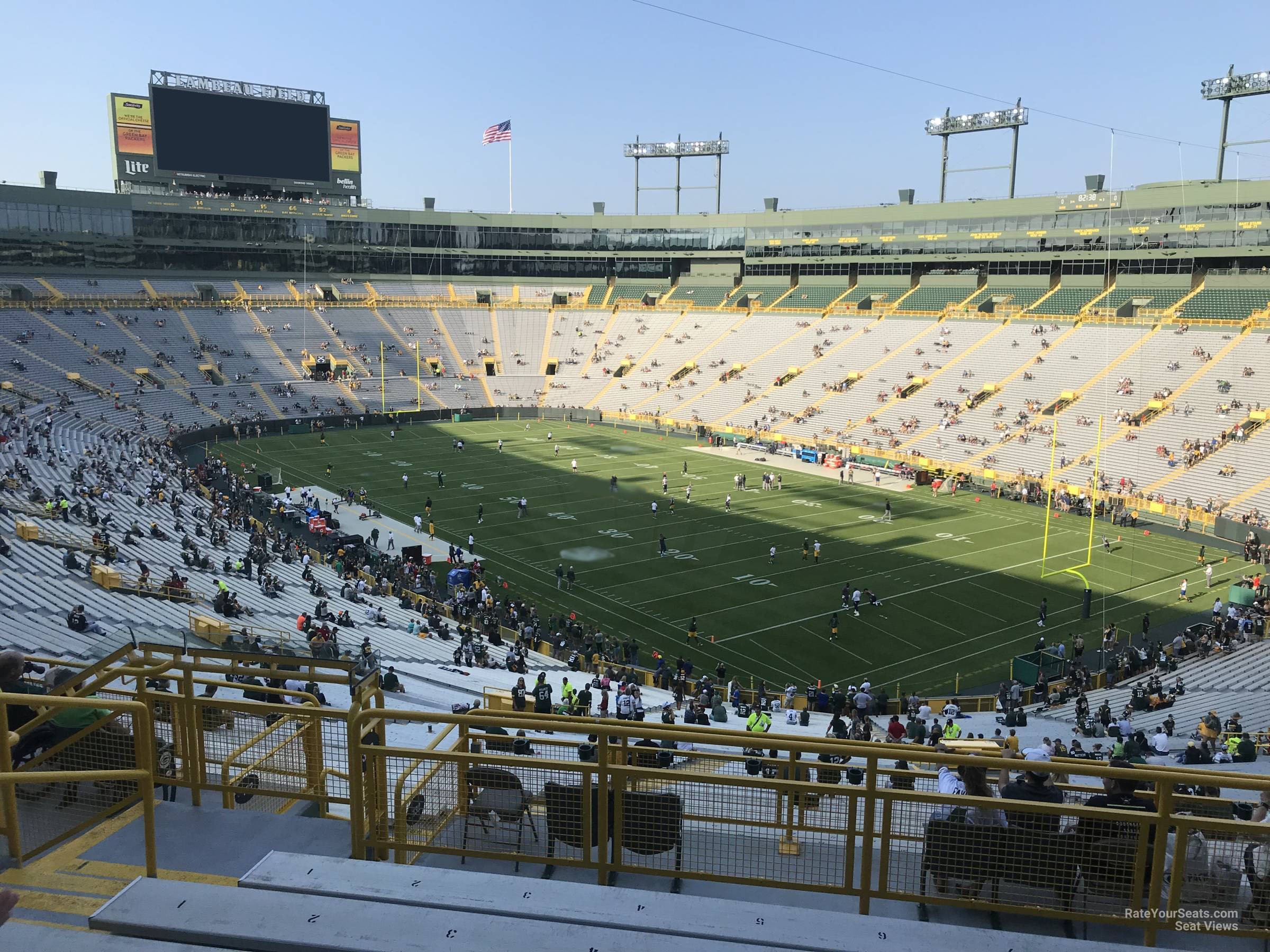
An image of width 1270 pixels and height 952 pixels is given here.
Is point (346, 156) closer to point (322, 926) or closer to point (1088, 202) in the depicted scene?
point (1088, 202)

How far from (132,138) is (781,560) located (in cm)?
6706

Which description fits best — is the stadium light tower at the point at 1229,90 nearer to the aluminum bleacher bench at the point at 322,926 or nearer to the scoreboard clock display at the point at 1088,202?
the scoreboard clock display at the point at 1088,202

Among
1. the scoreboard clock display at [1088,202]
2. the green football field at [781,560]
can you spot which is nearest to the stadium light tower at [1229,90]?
the scoreboard clock display at [1088,202]

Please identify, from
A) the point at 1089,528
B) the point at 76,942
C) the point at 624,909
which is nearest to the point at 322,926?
the point at 76,942

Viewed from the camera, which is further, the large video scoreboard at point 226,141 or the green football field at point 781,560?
the large video scoreboard at point 226,141

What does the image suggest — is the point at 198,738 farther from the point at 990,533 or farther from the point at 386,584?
the point at 990,533

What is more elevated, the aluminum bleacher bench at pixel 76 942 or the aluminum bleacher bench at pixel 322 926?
the aluminum bleacher bench at pixel 322 926

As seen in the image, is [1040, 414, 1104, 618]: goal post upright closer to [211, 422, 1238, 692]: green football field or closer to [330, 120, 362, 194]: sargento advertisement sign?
[211, 422, 1238, 692]: green football field

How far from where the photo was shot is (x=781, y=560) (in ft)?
116

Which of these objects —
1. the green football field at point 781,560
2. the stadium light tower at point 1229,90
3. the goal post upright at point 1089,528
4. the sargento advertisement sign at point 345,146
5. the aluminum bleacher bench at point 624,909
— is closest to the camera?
the aluminum bleacher bench at point 624,909

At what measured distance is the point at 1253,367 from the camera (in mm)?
48781

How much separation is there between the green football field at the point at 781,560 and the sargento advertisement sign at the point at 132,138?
35249 mm

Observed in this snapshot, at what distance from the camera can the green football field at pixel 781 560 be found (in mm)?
27344

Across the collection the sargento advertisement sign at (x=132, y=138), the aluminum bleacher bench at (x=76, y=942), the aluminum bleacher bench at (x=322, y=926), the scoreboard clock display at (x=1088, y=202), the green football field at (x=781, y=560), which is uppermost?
the sargento advertisement sign at (x=132, y=138)
